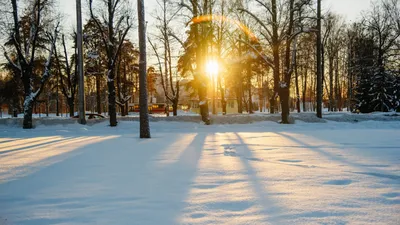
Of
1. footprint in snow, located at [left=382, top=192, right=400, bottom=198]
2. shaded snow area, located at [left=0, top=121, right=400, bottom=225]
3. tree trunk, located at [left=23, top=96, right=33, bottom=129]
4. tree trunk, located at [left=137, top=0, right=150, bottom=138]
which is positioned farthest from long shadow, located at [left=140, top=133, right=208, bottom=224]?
tree trunk, located at [left=23, top=96, right=33, bottom=129]

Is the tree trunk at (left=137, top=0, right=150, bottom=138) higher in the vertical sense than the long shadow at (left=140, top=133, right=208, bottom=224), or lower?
higher

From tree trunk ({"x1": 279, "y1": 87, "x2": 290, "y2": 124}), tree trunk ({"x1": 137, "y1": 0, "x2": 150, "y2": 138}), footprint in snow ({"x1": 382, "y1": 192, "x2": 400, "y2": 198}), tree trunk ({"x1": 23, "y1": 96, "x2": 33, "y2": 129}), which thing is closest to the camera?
footprint in snow ({"x1": 382, "y1": 192, "x2": 400, "y2": 198})

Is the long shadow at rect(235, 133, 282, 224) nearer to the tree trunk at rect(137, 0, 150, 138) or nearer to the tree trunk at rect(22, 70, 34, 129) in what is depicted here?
the tree trunk at rect(137, 0, 150, 138)

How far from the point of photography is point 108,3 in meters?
18.5

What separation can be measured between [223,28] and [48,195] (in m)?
25.5

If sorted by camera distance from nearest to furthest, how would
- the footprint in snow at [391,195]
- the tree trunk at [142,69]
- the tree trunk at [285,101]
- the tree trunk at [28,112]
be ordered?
the footprint in snow at [391,195] < the tree trunk at [142,69] < the tree trunk at [28,112] < the tree trunk at [285,101]

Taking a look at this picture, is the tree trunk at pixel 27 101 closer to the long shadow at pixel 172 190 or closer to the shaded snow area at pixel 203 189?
the shaded snow area at pixel 203 189

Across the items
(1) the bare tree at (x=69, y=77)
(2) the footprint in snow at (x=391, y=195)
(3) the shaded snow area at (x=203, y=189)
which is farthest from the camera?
(1) the bare tree at (x=69, y=77)

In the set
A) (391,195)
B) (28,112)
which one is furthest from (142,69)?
(28,112)

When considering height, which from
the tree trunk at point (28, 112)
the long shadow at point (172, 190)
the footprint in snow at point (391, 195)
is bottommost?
the footprint in snow at point (391, 195)

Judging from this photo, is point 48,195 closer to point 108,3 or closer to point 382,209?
point 382,209

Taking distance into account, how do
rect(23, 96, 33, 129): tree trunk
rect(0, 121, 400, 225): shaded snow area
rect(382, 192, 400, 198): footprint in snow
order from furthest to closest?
1. rect(23, 96, 33, 129): tree trunk
2. rect(382, 192, 400, 198): footprint in snow
3. rect(0, 121, 400, 225): shaded snow area

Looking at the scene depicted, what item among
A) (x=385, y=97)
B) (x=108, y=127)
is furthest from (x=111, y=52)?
(x=385, y=97)

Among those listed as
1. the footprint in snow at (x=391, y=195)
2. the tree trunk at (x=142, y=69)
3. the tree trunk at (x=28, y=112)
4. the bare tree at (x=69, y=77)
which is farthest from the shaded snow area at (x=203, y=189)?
the bare tree at (x=69, y=77)
